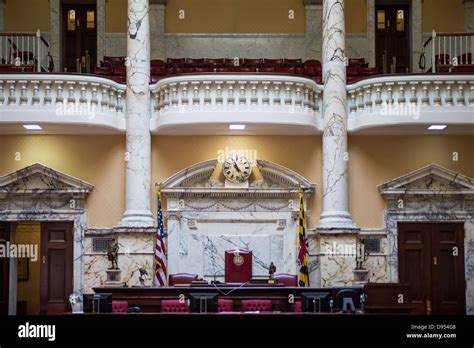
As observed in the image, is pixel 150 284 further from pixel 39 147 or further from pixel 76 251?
pixel 39 147

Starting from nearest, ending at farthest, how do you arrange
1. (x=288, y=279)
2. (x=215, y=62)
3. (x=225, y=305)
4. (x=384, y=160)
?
(x=225, y=305), (x=288, y=279), (x=384, y=160), (x=215, y=62)

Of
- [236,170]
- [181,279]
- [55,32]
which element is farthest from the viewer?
[55,32]

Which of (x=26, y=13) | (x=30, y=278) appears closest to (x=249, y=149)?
(x=30, y=278)

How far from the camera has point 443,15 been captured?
2156cm

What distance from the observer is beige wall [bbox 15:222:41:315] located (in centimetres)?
2055

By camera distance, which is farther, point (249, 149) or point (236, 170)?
point (249, 149)

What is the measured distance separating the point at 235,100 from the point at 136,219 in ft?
10.3

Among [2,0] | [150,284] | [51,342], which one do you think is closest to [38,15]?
[2,0]

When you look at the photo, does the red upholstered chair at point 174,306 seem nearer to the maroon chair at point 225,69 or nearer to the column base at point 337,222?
the column base at point 337,222

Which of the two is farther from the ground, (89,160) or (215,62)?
(215,62)

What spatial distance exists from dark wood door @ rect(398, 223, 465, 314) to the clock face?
11.3 ft

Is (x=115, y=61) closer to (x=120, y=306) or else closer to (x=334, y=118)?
(x=334, y=118)

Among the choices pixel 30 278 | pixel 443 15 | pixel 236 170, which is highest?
pixel 443 15

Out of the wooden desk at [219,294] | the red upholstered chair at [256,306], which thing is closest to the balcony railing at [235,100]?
the wooden desk at [219,294]
